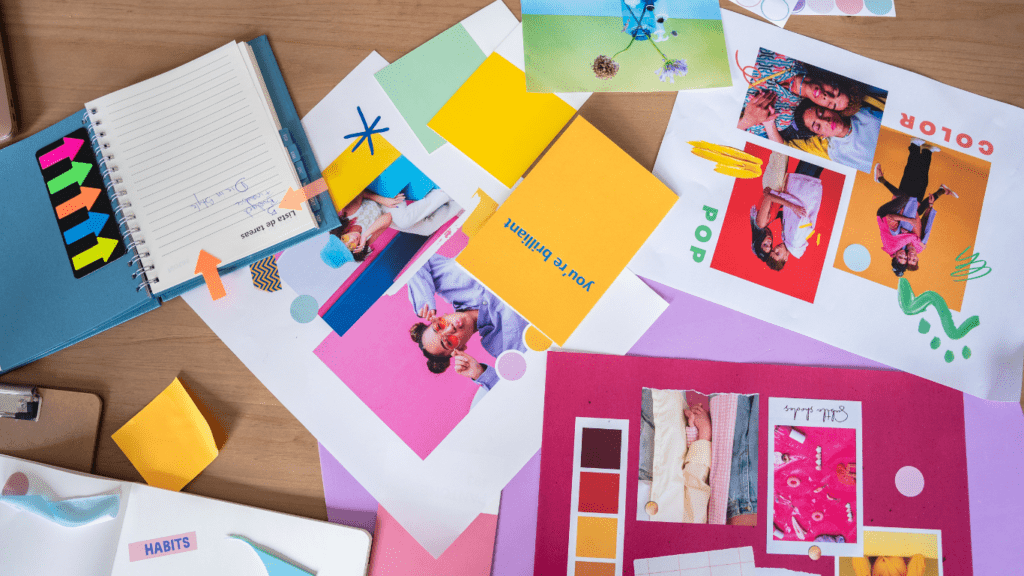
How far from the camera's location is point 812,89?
2.13 feet

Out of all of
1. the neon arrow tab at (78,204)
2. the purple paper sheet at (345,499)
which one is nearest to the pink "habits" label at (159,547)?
the purple paper sheet at (345,499)

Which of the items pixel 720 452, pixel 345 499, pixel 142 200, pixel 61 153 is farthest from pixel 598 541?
pixel 61 153

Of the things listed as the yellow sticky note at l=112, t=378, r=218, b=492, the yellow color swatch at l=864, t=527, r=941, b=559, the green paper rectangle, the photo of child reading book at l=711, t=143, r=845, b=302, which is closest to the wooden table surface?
the green paper rectangle

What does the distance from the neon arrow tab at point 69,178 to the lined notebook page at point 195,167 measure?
0.11 feet

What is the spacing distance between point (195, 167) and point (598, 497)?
566 mm

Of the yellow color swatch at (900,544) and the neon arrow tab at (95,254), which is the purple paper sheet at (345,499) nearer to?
the neon arrow tab at (95,254)

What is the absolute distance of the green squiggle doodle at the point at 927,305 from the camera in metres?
0.63

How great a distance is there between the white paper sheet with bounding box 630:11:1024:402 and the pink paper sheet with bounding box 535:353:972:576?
0.04 m

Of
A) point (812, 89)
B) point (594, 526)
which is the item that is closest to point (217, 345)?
point (594, 526)

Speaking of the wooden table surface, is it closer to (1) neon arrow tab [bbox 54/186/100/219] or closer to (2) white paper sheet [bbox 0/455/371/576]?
(1) neon arrow tab [bbox 54/186/100/219]

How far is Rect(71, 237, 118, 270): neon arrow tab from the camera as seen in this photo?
0.61 m

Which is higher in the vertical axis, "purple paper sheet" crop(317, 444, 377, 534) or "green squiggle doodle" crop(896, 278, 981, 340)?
"green squiggle doodle" crop(896, 278, 981, 340)

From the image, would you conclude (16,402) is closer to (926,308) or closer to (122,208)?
(122,208)

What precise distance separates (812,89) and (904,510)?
Result: 473 mm
